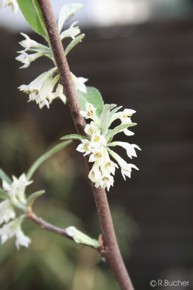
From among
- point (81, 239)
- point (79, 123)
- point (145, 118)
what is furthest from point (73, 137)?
point (145, 118)

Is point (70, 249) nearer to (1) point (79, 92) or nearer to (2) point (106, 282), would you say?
(2) point (106, 282)

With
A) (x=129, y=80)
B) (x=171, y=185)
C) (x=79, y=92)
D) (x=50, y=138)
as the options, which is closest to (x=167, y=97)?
(x=129, y=80)

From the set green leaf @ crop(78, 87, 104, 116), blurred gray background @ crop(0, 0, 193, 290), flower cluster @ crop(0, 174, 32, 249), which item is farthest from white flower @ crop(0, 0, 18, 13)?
blurred gray background @ crop(0, 0, 193, 290)

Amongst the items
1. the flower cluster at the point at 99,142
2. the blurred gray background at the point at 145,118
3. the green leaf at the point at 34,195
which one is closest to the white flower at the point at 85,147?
the flower cluster at the point at 99,142

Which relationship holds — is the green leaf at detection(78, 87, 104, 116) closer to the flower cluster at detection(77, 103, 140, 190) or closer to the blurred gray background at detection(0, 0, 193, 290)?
the flower cluster at detection(77, 103, 140, 190)

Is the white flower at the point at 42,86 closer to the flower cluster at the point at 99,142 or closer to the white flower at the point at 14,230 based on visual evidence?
the flower cluster at the point at 99,142

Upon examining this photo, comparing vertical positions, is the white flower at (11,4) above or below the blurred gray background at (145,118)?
above
